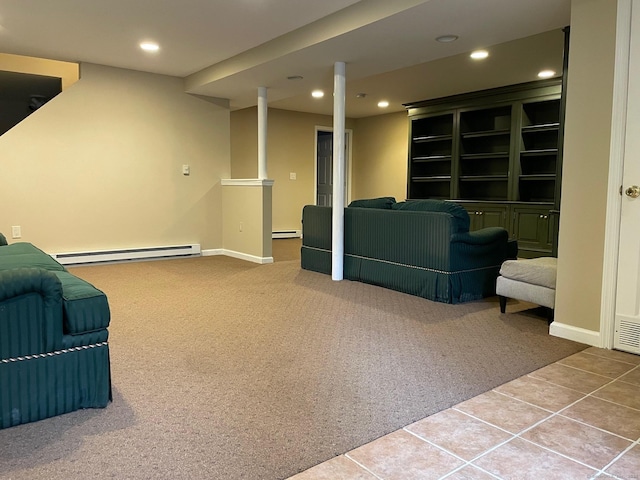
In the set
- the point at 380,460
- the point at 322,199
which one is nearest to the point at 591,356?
the point at 380,460

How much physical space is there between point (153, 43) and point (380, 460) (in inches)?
178

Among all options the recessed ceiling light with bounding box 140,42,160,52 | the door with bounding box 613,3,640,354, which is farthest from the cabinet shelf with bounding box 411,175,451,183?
the door with bounding box 613,3,640,354

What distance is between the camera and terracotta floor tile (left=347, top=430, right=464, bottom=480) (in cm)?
156

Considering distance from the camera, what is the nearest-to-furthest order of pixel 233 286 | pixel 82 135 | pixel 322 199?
pixel 233 286 → pixel 82 135 → pixel 322 199

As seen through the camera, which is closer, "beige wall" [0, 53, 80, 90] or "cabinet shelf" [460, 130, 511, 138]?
"beige wall" [0, 53, 80, 90]

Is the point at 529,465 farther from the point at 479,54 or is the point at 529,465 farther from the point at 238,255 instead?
the point at 238,255

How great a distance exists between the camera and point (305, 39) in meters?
4.18

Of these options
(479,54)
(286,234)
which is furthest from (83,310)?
(286,234)

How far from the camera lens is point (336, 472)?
1.55 metres

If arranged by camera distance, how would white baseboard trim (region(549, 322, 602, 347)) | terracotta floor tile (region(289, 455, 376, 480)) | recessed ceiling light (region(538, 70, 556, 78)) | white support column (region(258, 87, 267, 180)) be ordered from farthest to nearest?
white support column (region(258, 87, 267, 180)) → recessed ceiling light (region(538, 70, 556, 78)) → white baseboard trim (region(549, 322, 602, 347)) → terracotta floor tile (region(289, 455, 376, 480))

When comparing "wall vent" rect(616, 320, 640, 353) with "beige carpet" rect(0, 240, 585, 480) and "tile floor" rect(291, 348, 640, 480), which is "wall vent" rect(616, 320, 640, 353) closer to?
"beige carpet" rect(0, 240, 585, 480)

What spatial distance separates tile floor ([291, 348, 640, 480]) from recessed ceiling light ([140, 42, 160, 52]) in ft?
14.6

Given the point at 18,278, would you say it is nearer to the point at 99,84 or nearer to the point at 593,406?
the point at 593,406

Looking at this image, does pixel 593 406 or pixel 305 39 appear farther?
pixel 305 39
